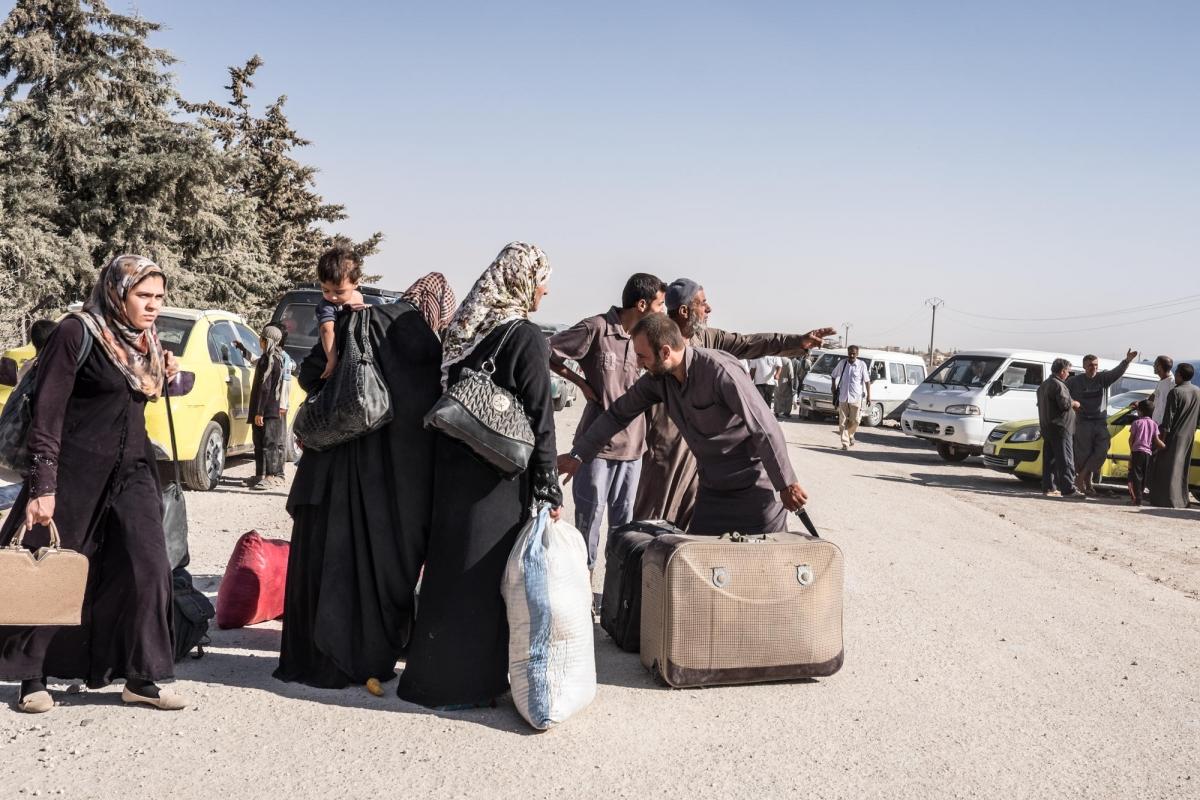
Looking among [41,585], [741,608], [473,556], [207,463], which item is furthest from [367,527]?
[207,463]

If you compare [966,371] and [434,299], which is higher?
[966,371]

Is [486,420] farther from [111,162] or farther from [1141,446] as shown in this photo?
[111,162]

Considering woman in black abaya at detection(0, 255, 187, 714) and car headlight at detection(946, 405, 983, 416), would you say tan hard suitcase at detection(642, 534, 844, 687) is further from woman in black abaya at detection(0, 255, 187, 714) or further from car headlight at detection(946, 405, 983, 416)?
car headlight at detection(946, 405, 983, 416)

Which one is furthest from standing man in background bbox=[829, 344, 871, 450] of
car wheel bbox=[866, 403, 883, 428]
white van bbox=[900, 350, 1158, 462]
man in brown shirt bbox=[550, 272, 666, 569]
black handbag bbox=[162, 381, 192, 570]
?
black handbag bbox=[162, 381, 192, 570]

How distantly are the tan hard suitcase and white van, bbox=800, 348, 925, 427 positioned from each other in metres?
21.9

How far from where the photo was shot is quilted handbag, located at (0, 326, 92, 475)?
12.9 feet

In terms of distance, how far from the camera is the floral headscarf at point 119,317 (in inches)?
Answer: 159

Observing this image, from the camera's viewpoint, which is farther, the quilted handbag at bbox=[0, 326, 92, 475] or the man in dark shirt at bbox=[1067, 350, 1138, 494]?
the man in dark shirt at bbox=[1067, 350, 1138, 494]

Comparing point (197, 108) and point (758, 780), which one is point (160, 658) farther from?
point (197, 108)

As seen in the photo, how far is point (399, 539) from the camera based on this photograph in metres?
4.52

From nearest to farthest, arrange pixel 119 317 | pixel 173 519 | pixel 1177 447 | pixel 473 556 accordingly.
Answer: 1. pixel 119 317
2. pixel 473 556
3. pixel 173 519
4. pixel 1177 447

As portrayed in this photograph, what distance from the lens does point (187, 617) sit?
4.72m

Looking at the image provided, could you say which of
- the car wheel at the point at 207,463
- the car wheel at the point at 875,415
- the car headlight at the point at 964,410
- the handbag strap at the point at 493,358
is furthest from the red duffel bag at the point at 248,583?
→ the car wheel at the point at 875,415

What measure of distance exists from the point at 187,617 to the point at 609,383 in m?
2.67
